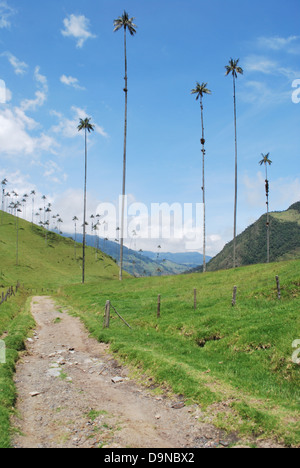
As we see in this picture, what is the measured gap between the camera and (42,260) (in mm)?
144375

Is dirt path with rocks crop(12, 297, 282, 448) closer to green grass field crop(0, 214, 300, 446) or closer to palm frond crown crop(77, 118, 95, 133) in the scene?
green grass field crop(0, 214, 300, 446)

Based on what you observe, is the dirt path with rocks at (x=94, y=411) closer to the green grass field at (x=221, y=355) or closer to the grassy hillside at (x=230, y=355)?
the green grass field at (x=221, y=355)

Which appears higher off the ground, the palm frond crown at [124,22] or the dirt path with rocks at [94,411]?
the palm frond crown at [124,22]

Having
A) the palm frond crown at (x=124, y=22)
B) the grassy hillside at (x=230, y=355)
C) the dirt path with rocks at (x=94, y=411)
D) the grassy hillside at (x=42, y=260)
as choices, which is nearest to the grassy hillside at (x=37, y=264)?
the grassy hillside at (x=42, y=260)

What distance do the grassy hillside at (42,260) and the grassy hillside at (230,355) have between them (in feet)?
272

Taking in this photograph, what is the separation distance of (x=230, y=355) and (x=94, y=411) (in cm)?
791

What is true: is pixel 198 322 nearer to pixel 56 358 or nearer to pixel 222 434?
pixel 56 358

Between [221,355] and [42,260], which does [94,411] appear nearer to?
[221,355]

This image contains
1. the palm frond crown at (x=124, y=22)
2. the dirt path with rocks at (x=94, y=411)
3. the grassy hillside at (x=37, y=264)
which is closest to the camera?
the dirt path with rocks at (x=94, y=411)

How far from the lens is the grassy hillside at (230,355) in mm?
9320

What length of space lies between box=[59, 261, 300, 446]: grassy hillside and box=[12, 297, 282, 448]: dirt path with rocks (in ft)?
2.85

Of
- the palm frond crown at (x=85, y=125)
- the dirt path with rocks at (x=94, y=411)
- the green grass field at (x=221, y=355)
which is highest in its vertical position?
the palm frond crown at (x=85, y=125)
